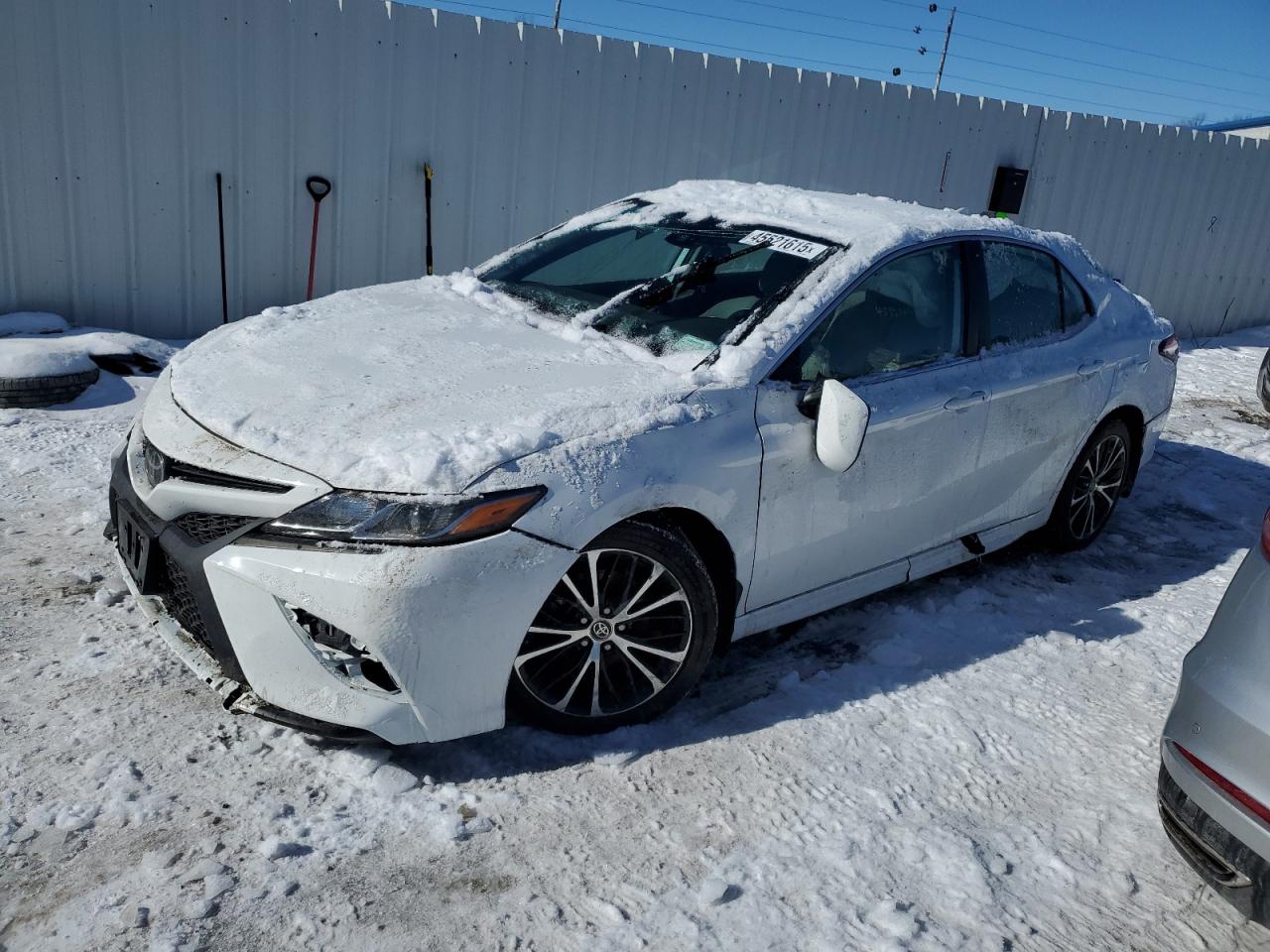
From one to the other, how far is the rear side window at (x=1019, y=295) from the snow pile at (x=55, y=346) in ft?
15.7

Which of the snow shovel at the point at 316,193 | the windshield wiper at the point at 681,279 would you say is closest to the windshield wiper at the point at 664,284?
the windshield wiper at the point at 681,279

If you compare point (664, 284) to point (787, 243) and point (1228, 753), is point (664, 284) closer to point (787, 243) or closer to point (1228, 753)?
point (787, 243)

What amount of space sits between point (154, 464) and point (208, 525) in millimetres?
370

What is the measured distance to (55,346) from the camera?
5.86 meters

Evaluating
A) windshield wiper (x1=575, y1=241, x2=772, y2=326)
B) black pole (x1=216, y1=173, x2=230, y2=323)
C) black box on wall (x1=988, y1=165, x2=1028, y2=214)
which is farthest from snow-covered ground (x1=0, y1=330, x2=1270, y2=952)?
black box on wall (x1=988, y1=165, x2=1028, y2=214)

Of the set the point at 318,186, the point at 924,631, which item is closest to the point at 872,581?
the point at 924,631

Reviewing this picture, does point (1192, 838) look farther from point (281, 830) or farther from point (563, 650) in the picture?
point (281, 830)

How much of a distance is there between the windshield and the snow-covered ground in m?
1.24

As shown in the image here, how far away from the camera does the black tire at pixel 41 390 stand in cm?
546

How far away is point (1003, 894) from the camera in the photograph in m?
2.68

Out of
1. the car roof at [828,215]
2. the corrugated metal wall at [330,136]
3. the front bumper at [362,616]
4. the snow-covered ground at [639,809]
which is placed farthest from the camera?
the corrugated metal wall at [330,136]

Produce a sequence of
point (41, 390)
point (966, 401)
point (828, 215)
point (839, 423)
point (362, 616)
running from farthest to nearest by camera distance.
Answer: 1. point (41, 390)
2. point (828, 215)
3. point (966, 401)
4. point (839, 423)
5. point (362, 616)

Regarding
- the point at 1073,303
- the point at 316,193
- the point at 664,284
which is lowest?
the point at 316,193

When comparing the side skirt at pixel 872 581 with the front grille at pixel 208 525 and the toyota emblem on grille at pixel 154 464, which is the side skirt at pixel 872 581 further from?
the toyota emblem on grille at pixel 154 464
